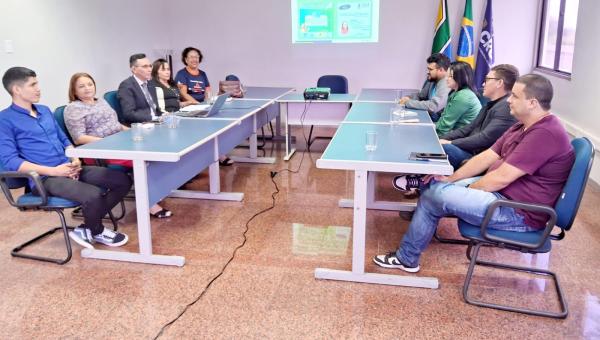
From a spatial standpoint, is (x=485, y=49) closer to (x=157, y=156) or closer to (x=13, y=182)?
(x=157, y=156)

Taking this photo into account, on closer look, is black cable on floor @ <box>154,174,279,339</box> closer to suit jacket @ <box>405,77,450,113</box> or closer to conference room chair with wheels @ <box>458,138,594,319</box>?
conference room chair with wheels @ <box>458,138,594,319</box>

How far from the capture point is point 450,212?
2.33 metres

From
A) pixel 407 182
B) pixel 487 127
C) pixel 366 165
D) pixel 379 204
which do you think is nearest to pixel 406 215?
pixel 379 204

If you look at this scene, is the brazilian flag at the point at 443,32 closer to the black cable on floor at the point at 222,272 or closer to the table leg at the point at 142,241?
the black cable on floor at the point at 222,272

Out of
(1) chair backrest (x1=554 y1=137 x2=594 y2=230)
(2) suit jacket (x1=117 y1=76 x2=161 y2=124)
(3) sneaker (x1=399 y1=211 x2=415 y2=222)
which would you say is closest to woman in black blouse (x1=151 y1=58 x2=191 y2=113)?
(2) suit jacket (x1=117 y1=76 x2=161 y2=124)

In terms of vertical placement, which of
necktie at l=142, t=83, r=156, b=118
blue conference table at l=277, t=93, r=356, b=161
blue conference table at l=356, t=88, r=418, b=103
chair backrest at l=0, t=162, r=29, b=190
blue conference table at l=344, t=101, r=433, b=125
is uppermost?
necktie at l=142, t=83, r=156, b=118

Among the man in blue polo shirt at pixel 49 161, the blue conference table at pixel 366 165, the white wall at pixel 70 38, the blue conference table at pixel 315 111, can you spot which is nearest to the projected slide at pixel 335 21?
the blue conference table at pixel 315 111

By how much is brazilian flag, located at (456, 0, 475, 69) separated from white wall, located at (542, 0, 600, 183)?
1.55m

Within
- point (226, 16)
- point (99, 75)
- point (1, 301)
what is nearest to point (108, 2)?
point (99, 75)

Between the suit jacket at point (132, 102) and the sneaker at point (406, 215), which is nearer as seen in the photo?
the sneaker at point (406, 215)

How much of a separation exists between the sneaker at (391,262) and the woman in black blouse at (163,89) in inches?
97.4

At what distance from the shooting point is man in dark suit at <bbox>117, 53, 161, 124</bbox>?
374cm

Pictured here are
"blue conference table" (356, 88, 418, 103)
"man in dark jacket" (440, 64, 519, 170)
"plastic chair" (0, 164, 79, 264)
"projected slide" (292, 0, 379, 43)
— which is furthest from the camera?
"projected slide" (292, 0, 379, 43)

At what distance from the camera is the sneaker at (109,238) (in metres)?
3.01
